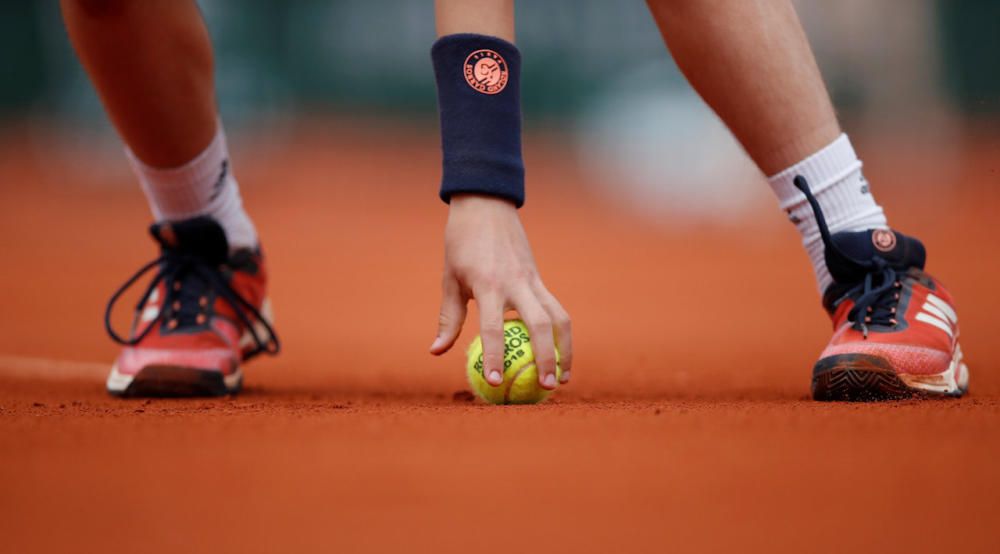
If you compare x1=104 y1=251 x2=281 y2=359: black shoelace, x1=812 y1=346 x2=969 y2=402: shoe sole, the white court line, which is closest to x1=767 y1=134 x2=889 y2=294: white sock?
x1=812 y1=346 x2=969 y2=402: shoe sole

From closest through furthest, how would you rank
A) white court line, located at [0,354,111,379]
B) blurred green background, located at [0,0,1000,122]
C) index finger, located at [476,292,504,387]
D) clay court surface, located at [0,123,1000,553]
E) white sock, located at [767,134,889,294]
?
clay court surface, located at [0,123,1000,553] → index finger, located at [476,292,504,387] → white sock, located at [767,134,889,294] → white court line, located at [0,354,111,379] → blurred green background, located at [0,0,1000,122]

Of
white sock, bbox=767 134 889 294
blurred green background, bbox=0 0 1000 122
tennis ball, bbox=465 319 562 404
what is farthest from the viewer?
blurred green background, bbox=0 0 1000 122

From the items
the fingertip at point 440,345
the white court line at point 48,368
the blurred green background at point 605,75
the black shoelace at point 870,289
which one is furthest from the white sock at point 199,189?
the blurred green background at point 605,75

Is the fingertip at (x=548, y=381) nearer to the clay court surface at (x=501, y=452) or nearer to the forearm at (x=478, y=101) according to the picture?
the clay court surface at (x=501, y=452)

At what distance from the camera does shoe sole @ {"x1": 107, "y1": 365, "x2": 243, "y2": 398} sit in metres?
1.88

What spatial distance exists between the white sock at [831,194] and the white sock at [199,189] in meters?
1.03

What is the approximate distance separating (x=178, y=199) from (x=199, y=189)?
0.04 m

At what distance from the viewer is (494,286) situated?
1419 millimetres

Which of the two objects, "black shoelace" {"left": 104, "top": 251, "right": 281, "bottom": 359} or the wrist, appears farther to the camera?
"black shoelace" {"left": 104, "top": 251, "right": 281, "bottom": 359}

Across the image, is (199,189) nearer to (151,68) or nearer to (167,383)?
A: (151,68)

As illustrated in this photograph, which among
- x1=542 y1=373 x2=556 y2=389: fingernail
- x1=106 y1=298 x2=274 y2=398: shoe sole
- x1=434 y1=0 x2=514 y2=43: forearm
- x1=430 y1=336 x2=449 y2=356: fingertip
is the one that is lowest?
x1=106 y1=298 x2=274 y2=398: shoe sole

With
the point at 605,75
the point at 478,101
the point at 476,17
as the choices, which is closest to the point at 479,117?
the point at 478,101

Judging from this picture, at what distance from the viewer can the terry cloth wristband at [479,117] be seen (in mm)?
1461

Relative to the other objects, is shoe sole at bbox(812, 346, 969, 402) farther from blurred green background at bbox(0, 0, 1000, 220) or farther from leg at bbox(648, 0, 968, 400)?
blurred green background at bbox(0, 0, 1000, 220)
